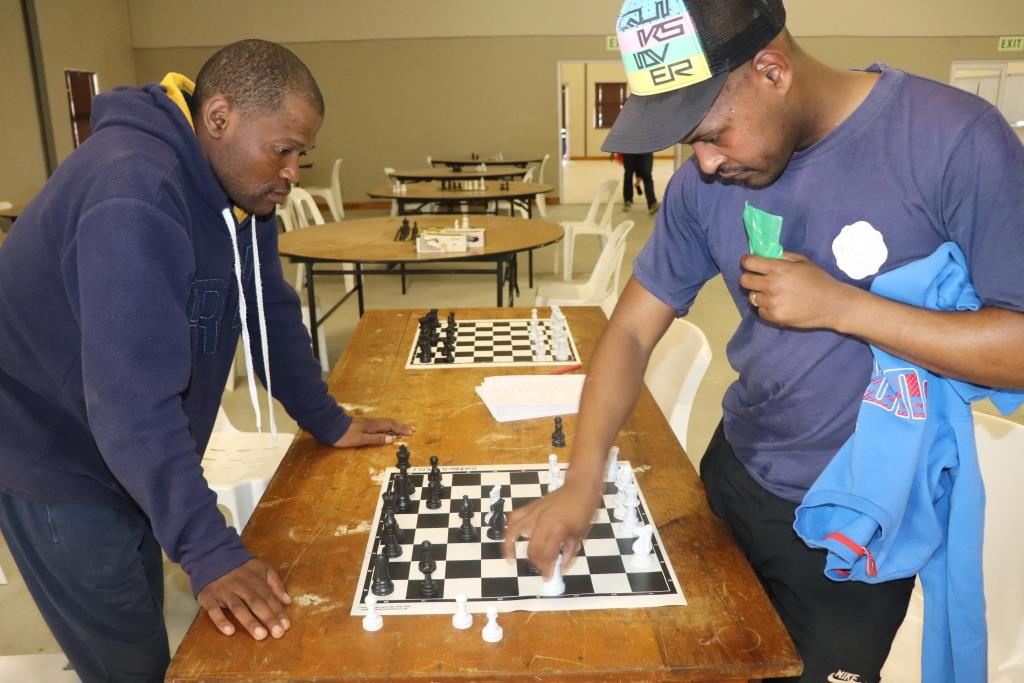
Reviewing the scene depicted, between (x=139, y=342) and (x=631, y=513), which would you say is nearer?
(x=139, y=342)

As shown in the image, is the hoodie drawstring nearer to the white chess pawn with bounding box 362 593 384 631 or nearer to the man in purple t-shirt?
the white chess pawn with bounding box 362 593 384 631

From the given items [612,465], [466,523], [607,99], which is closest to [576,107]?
[607,99]

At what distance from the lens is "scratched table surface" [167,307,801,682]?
106 cm

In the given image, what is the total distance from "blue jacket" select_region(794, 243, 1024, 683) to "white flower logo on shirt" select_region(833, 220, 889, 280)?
3 cm

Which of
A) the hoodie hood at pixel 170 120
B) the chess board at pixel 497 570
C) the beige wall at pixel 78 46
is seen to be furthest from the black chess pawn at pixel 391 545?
the beige wall at pixel 78 46

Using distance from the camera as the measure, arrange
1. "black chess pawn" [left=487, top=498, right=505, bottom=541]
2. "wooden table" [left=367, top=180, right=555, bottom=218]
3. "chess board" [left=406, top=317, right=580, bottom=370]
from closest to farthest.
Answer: "black chess pawn" [left=487, top=498, right=505, bottom=541], "chess board" [left=406, top=317, right=580, bottom=370], "wooden table" [left=367, top=180, right=555, bottom=218]

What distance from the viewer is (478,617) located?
1.17m

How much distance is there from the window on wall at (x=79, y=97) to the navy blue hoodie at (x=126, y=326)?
402 inches

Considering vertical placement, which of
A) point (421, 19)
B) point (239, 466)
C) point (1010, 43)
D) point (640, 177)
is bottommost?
point (640, 177)

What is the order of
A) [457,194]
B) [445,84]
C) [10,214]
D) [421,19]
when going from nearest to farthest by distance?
[10,214], [457,194], [421,19], [445,84]

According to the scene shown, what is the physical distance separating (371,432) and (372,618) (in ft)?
2.25

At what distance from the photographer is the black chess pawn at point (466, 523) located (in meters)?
1.39

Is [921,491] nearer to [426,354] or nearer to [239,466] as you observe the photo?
[426,354]

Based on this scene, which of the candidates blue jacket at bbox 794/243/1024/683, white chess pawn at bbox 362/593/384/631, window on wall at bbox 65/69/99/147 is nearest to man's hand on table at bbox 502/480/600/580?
white chess pawn at bbox 362/593/384/631
